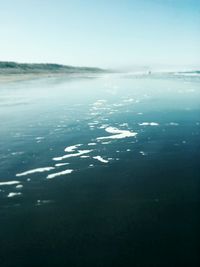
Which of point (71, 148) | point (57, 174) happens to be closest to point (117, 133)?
point (71, 148)

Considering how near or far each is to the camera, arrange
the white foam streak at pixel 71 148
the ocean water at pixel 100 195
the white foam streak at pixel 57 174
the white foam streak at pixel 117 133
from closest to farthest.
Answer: the ocean water at pixel 100 195, the white foam streak at pixel 57 174, the white foam streak at pixel 71 148, the white foam streak at pixel 117 133

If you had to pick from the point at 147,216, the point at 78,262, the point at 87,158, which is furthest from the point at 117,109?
the point at 78,262

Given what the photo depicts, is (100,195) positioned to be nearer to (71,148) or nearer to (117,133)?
(71,148)

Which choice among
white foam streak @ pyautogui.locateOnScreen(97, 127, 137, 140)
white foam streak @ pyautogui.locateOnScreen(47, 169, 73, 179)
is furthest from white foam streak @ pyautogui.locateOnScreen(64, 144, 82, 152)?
white foam streak @ pyautogui.locateOnScreen(47, 169, 73, 179)

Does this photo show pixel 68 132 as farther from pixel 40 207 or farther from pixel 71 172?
pixel 40 207

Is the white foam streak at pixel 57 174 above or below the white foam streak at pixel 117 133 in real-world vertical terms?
below

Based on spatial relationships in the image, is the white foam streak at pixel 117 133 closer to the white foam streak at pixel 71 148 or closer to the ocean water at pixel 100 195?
the ocean water at pixel 100 195

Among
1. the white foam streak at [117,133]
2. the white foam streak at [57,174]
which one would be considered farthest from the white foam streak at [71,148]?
the white foam streak at [57,174]

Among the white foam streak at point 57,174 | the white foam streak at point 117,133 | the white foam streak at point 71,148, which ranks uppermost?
the white foam streak at point 117,133
